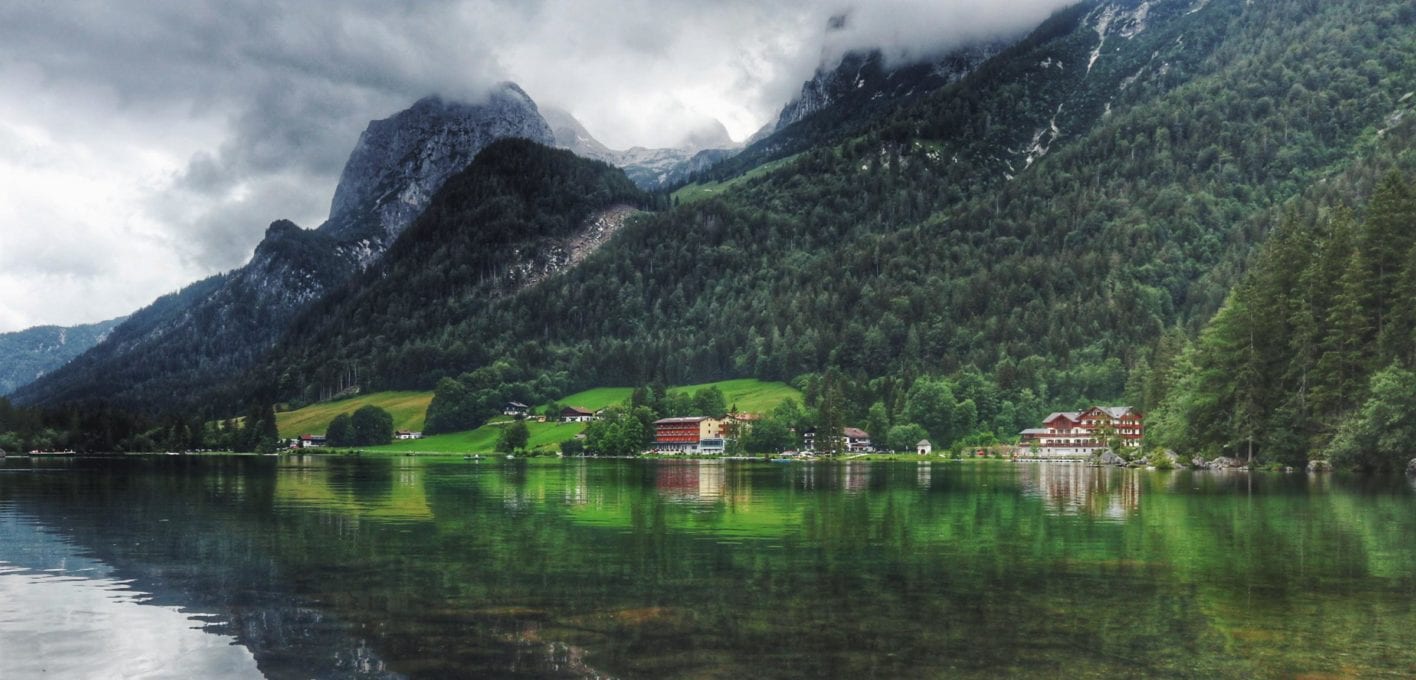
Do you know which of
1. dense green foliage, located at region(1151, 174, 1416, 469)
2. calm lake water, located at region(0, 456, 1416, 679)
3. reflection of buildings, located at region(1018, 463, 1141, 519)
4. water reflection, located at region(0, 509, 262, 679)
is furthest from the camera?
dense green foliage, located at region(1151, 174, 1416, 469)

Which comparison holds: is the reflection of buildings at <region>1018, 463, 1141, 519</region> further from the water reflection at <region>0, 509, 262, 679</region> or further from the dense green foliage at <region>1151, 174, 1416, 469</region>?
the water reflection at <region>0, 509, 262, 679</region>

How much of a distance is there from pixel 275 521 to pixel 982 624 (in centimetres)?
4084

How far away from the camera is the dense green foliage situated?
9481cm

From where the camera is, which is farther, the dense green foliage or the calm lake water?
the dense green foliage

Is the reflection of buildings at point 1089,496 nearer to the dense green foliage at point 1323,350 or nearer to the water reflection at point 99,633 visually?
the dense green foliage at point 1323,350

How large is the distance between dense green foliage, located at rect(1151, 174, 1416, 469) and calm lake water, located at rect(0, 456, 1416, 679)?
42.3m

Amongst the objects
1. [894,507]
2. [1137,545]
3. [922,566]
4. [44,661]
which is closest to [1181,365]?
[894,507]

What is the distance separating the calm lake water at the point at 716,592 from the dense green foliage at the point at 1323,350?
42.3m

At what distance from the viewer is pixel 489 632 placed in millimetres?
22812

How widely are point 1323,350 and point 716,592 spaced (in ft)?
329

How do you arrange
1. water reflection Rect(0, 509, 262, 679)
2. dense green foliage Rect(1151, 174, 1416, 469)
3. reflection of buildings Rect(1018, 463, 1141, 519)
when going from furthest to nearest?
dense green foliage Rect(1151, 174, 1416, 469) < reflection of buildings Rect(1018, 463, 1141, 519) < water reflection Rect(0, 509, 262, 679)

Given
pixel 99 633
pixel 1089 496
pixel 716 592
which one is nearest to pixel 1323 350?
pixel 1089 496

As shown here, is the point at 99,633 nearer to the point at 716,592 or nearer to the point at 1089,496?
the point at 716,592

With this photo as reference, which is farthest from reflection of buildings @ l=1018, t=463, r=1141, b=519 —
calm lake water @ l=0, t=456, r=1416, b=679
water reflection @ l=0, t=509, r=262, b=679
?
water reflection @ l=0, t=509, r=262, b=679
